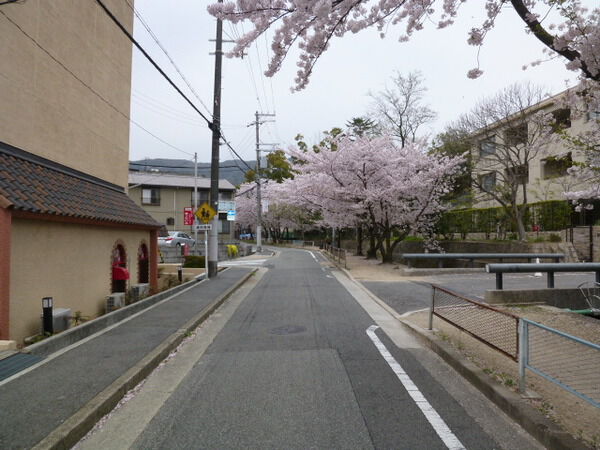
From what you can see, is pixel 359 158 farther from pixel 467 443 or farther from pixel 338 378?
pixel 467 443

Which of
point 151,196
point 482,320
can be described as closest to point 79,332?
point 482,320

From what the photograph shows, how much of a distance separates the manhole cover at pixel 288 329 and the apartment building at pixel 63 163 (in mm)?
4163

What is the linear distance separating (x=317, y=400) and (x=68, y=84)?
30.6 ft

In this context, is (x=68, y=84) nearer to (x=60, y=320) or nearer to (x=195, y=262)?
(x=60, y=320)

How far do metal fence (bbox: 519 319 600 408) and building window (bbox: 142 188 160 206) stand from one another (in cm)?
4990

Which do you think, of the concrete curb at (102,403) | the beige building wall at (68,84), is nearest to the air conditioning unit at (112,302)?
the beige building wall at (68,84)

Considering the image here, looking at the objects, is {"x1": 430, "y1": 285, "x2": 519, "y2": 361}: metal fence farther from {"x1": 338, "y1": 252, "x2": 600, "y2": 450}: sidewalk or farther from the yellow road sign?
the yellow road sign

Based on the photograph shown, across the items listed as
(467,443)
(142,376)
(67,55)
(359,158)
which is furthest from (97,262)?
(359,158)

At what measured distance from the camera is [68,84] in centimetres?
1026

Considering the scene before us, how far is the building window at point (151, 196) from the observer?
50344 millimetres

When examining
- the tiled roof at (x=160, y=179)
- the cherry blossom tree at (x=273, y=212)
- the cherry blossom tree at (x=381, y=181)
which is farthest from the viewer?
the cherry blossom tree at (x=273, y=212)

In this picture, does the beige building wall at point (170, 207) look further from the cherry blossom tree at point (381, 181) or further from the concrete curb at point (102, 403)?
the concrete curb at point (102, 403)

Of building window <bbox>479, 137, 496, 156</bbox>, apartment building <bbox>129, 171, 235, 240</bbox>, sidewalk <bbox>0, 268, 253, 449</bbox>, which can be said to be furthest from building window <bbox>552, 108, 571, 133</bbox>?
apartment building <bbox>129, 171, 235, 240</bbox>

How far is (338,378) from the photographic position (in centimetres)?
552
